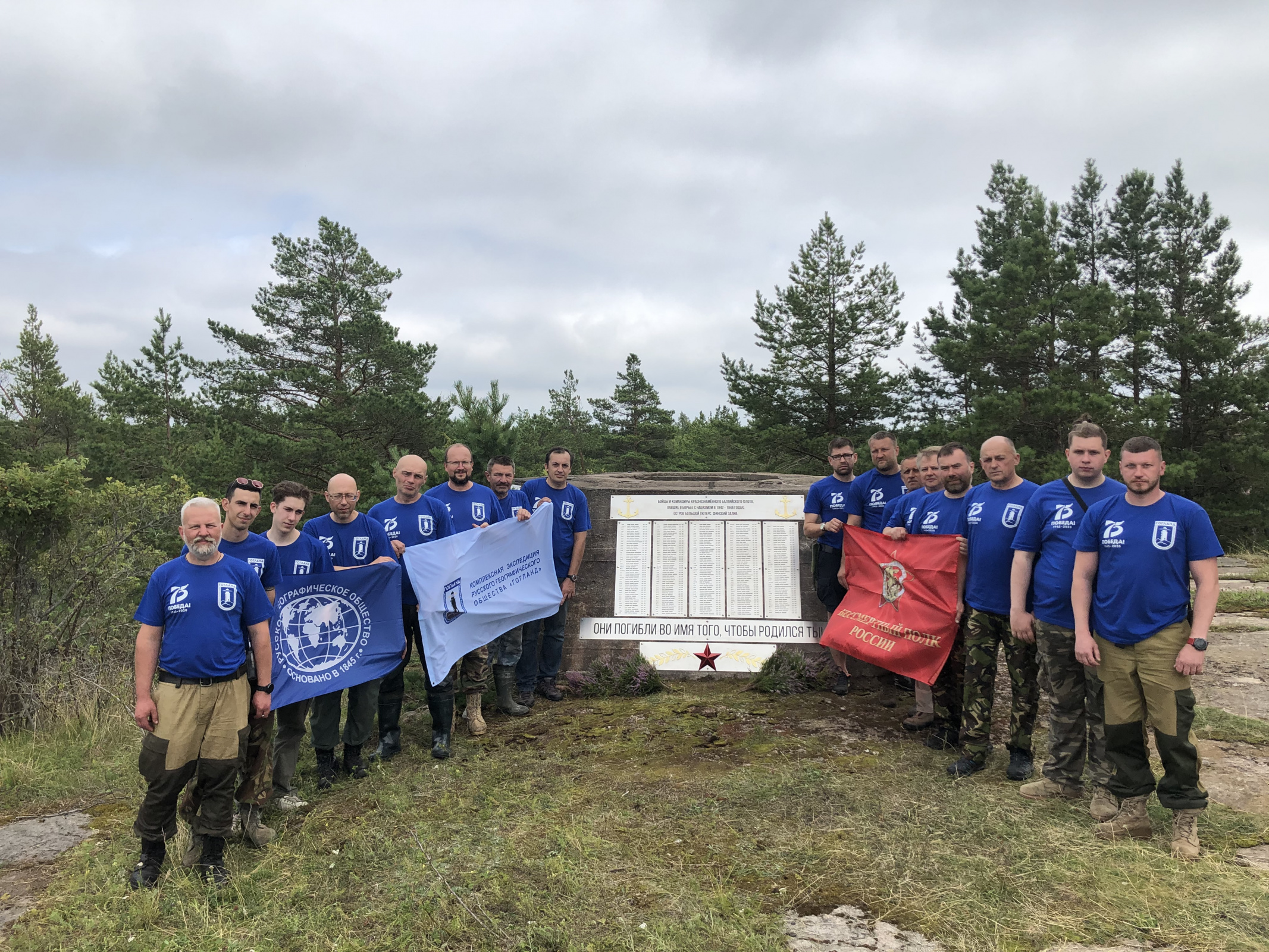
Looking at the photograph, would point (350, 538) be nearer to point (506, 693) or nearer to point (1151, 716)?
point (506, 693)

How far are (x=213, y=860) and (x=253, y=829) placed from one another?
31 cm

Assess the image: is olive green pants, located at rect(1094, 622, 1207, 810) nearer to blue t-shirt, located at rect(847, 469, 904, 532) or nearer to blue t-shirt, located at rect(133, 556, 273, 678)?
blue t-shirt, located at rect(847, 469, 904, 532)

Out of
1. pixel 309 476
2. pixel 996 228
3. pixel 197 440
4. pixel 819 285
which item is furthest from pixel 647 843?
pixel 996 228

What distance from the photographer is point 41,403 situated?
2678 centimetres

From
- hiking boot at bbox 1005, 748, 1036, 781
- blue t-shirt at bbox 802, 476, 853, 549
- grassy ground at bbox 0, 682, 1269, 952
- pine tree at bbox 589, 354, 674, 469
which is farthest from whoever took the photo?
pine tree at bbox 589, 354, 674, 469

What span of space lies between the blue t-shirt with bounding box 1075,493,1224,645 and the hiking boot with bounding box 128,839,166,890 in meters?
4.61

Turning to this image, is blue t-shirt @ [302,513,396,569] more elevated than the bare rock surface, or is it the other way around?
blue t-shirt @ [302,513,396,569]

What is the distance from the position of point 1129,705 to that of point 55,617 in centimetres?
792

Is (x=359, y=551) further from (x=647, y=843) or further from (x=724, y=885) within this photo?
(x=724, y=885)

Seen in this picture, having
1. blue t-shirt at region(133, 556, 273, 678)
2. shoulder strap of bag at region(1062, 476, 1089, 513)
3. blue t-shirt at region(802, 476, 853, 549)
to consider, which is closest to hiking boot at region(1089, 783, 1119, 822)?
shoulder strap of bag at region(1062, 476, 1089, 513)

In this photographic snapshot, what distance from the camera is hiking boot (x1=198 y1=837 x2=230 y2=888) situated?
139 inches

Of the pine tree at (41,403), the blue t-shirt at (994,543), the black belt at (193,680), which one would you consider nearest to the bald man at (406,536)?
the black belt at (193,680)

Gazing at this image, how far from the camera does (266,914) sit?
3158 millimetres

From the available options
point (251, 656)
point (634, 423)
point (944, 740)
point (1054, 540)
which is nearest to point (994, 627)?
point (1054, 540)
